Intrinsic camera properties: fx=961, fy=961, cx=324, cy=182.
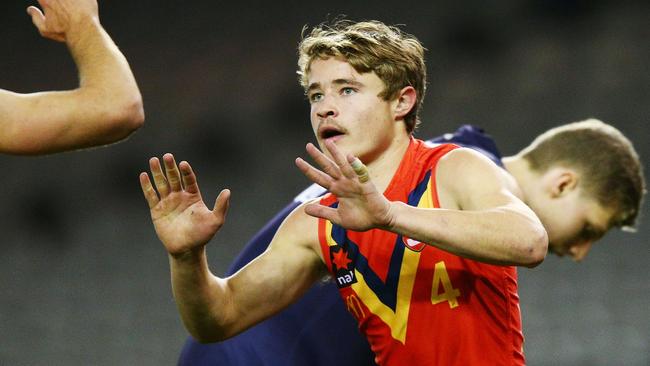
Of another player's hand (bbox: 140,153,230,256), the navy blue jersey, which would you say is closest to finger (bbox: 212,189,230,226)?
another player's hand (bbox: 140,153,230,256)

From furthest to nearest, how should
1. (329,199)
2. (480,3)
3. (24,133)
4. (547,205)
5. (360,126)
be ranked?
(480,3)
(547,205)
(329,199)
(360,126)
(24,133)

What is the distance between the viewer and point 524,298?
6.80 meters

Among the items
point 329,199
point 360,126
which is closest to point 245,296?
point 329,199

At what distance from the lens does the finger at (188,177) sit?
264 centimetres

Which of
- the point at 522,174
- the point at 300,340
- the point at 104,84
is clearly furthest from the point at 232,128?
the point at 104,84

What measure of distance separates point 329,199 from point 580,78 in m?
4.55

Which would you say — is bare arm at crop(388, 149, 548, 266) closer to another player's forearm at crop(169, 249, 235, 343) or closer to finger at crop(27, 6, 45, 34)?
another player's forearm at crop(169, 249, 235, 343)

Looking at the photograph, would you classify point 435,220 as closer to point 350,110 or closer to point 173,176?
point 350,110

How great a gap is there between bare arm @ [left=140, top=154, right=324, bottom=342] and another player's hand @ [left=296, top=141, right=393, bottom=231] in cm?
41

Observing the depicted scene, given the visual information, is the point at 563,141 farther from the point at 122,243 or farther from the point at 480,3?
the point at 122,243

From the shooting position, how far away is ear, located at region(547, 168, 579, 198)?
165 inches

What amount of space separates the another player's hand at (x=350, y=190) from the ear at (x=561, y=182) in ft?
6.48

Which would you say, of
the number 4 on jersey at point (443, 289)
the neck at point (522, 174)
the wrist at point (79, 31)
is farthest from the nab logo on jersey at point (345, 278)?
the neck at point (522, 174)

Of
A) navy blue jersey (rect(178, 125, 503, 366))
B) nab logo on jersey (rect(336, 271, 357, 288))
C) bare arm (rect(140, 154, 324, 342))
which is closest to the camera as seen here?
bare arm (rect(140, 154, 324, 342))
